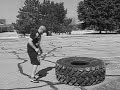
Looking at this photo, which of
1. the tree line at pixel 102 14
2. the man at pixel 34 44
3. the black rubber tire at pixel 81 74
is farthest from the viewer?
the tree line at pixel 102 14

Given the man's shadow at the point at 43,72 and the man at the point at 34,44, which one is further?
the man's shadow at the point at 43,72

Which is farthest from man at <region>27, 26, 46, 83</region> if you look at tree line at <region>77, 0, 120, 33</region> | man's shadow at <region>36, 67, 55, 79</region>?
tree line at <region>77, 0, 120, 33</region>

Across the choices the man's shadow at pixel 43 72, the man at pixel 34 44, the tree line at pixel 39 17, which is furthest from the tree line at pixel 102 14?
the man at pixel 34 44

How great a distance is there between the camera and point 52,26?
31.4 metres

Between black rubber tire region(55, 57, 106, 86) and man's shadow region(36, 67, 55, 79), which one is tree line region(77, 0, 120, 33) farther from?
black rubber tire region(55, 57, 106, 86)

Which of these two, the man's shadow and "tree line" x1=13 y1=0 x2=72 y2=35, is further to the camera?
"tree line" x1=13 y1=0 x2=72 y2=35

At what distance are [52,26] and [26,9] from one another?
326 inches

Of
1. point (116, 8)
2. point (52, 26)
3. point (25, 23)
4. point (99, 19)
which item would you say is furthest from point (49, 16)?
point (116, 8)

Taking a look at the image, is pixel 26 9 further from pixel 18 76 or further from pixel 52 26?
pixel 18 76

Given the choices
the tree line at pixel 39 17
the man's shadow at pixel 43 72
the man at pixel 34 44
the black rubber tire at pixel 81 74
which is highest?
the tree line at pixel 39 17

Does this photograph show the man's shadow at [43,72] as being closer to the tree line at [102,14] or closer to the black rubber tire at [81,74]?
the black rubber tire at [81,74]

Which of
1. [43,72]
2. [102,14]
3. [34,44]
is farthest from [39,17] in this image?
[34,44]

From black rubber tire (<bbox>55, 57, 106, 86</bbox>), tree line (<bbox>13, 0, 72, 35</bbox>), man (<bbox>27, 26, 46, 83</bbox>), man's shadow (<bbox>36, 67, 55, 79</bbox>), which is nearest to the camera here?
black rubber tire (<bbox>55, 57, 106, 86</bbox>)

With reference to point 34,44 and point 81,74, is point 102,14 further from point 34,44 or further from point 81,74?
point 81,74
